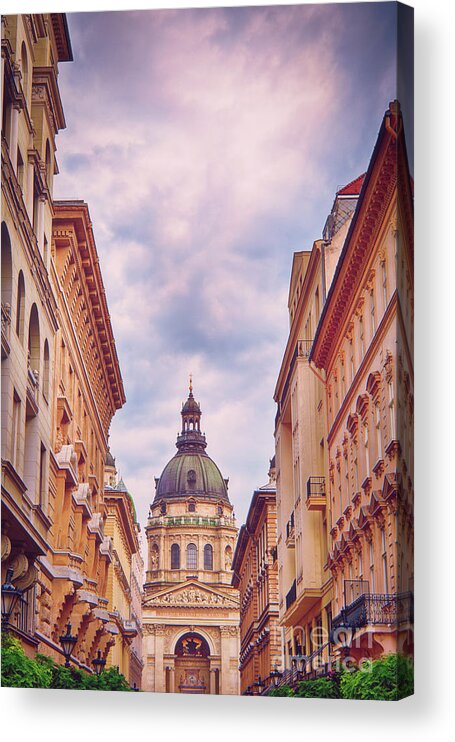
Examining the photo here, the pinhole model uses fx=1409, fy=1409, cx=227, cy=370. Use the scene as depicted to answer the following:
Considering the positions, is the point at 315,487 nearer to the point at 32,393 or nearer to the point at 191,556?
the point at 32,393

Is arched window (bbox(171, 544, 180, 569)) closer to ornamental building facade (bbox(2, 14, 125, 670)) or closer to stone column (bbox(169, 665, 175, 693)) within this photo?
ornamental building facade (bbox(2, 14, 125, 670))

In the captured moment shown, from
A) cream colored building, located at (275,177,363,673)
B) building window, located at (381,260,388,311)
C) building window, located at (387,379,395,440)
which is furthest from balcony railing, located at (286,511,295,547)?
building window, located at (381,260,388,311)

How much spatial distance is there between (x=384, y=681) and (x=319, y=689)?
0.92 m

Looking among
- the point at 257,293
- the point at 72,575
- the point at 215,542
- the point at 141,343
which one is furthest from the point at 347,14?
the point at 215,542

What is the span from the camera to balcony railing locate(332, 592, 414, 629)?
14.6 meters

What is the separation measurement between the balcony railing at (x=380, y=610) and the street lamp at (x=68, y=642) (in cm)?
327

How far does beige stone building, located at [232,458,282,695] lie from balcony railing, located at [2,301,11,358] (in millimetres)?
3517

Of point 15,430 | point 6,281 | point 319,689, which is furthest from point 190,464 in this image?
point 319,689

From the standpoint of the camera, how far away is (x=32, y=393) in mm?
16984

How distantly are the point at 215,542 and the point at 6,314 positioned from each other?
7218 mm

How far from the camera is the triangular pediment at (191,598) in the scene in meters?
20.6

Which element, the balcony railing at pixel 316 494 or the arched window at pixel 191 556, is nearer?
the balcony railing at pixel 316 494

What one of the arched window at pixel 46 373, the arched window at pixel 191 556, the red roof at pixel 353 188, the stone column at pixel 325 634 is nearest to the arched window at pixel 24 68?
the arched window at pixel 46 373

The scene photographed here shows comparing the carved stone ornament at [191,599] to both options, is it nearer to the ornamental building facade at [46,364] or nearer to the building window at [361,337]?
the ornamental building facade at [46,364]
